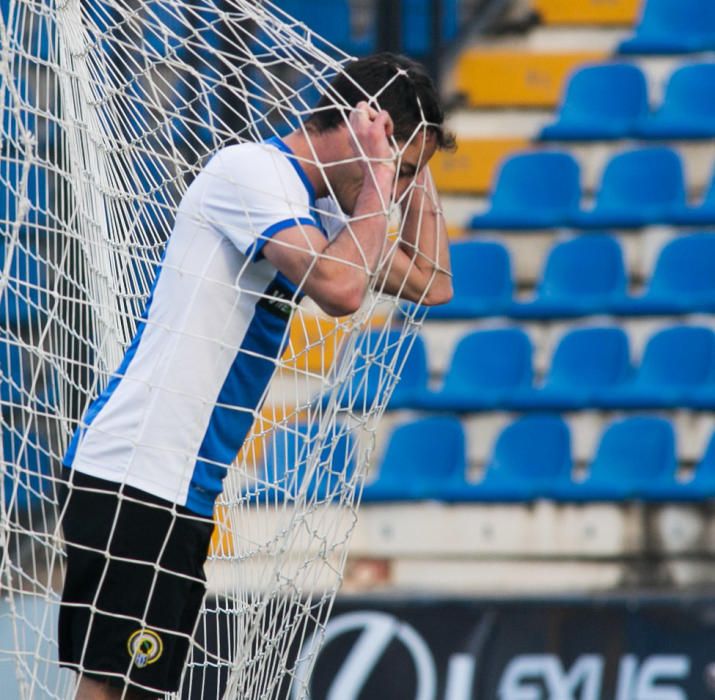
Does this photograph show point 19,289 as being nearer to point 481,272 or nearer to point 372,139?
point 372,139

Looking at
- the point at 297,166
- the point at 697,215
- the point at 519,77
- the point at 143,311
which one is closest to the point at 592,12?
the point at 519,77

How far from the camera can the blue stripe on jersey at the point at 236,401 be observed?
99.8 inches

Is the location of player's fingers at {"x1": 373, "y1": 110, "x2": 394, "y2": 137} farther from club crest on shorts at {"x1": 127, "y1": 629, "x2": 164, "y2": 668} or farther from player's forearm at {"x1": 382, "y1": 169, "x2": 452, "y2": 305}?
club crest on shorts at {"x1": 127, "y1": 629, "x2": 164, "y2": 668}

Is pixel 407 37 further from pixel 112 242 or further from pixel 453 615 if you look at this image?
pixel 112 242

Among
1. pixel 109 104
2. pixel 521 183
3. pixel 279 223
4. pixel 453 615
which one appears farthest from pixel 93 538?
pixel 521 183

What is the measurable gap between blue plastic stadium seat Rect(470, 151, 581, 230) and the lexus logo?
9.40ft

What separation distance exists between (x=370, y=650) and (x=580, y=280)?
8.52 feet

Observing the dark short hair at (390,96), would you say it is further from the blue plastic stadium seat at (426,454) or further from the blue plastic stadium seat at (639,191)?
the blue plastic stadium seat at (639,191)

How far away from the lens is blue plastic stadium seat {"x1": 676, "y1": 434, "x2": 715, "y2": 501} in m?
5.83

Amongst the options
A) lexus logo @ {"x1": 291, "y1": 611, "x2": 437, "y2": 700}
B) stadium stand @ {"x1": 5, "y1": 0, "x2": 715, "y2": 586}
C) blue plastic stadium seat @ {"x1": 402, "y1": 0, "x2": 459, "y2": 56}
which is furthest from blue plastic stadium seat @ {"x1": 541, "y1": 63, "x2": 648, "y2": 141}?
lexus logo @ {"x1": 291, "y1": 611, "x2": 437, "y2": 700}

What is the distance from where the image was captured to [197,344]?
8.21ft

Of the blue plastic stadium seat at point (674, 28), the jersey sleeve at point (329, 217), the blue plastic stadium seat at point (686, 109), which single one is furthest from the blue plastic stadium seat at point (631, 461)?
the jersey sleeve at point (329, 217)

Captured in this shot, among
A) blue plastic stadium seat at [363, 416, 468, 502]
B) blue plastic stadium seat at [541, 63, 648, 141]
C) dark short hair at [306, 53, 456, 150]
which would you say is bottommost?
blue plastic stadium seat at [363, 416, 468, 502]

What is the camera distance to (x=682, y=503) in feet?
19.2
